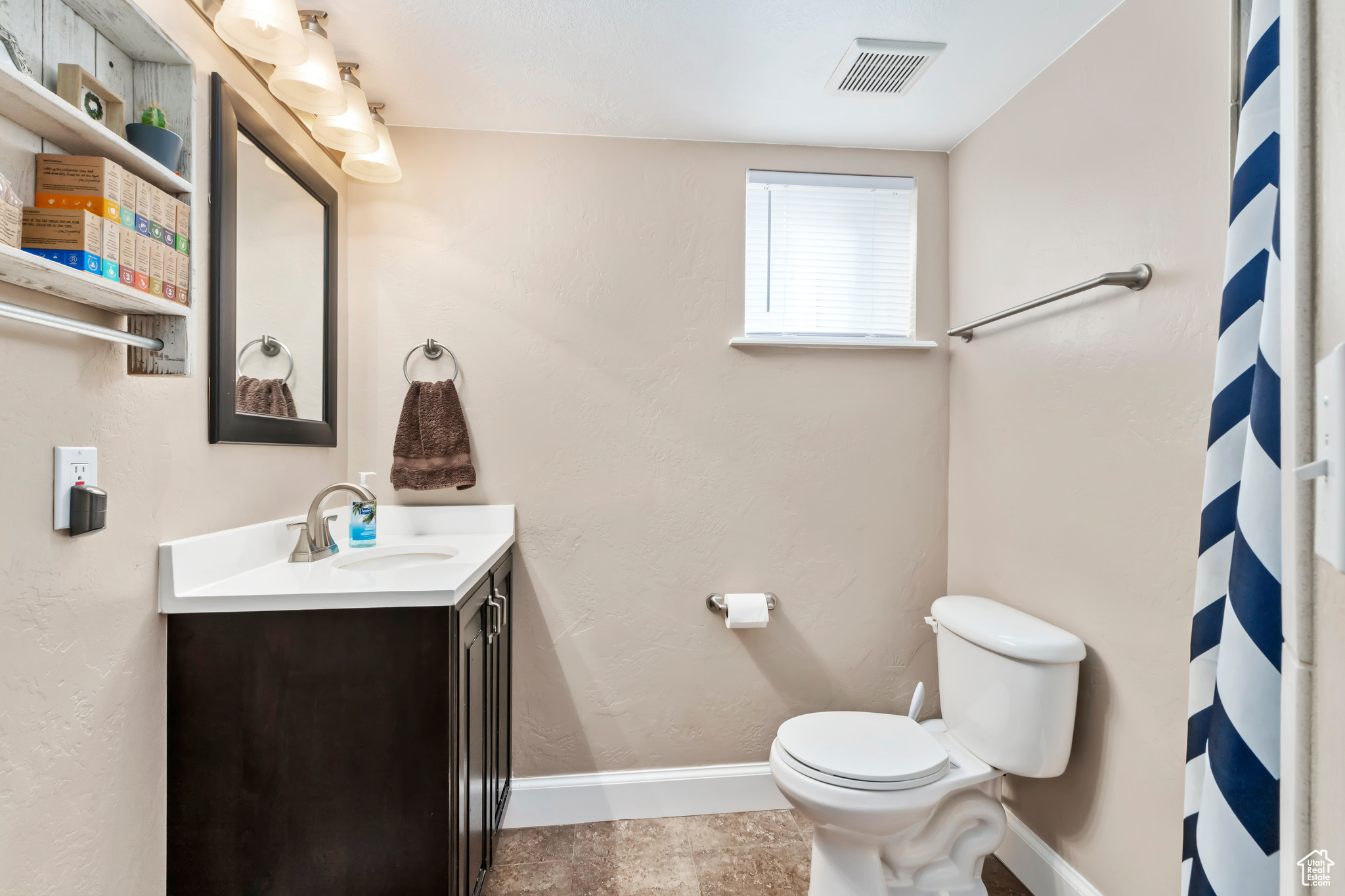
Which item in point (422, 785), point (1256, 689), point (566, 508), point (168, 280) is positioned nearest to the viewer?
point (1256, 689)

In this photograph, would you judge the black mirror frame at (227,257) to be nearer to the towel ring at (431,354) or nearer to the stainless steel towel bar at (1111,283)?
the towel ring at (431,354)

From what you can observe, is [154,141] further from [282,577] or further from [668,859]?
[668,859]

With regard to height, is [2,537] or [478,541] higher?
[2,537]

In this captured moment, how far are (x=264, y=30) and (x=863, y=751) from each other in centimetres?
196

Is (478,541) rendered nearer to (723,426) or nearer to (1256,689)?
(723,426)

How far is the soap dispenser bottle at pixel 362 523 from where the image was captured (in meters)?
1.70

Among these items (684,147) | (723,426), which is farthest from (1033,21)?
(723,426)

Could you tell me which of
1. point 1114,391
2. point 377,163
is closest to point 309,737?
point 377,163

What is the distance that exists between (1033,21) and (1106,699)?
5.23 feet

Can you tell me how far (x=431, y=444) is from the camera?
188cm

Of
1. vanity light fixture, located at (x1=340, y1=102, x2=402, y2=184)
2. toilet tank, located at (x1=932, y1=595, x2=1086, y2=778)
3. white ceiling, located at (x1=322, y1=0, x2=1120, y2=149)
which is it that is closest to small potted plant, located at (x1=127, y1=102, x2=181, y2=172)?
white ceiling, located at (x1=322, y1=0, x2=1120, y2=149)

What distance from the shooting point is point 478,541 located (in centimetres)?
183

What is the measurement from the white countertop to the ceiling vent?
155 cm

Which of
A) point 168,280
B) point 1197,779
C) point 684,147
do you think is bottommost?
point 1197,779
